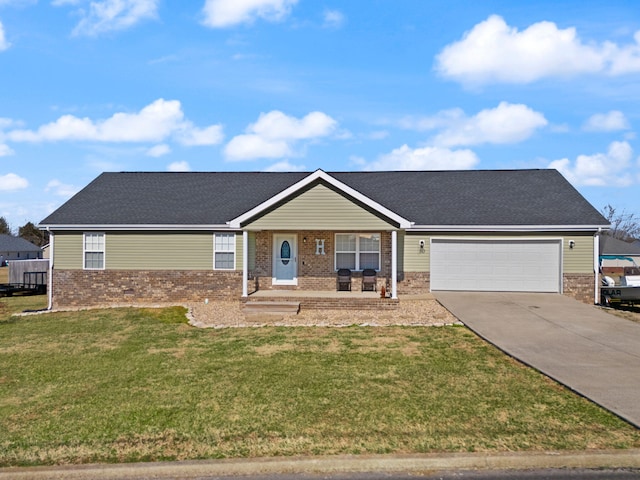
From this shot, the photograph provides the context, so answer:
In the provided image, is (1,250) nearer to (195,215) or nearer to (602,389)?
(195,215)

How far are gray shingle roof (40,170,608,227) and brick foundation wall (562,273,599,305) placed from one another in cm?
210

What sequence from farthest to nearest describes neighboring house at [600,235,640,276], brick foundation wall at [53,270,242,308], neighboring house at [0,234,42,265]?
neighboring house at [0,234,42,265] → neighboring house at [600,235,640,276] → brick foundation wall at [53,270,242,308]

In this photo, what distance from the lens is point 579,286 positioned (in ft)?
60.0

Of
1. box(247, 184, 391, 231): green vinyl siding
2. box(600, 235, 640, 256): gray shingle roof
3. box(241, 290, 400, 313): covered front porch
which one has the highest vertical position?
box(247, 184, 391, 231): green vinyl siding

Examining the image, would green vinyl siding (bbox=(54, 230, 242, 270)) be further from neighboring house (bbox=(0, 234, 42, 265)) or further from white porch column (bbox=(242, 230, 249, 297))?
neighboring house (bbox=(0, 234, 42, 265))

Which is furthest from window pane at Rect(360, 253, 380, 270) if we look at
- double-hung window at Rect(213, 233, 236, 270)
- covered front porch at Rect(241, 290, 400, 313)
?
double-hung window at Rect(213, 233, 236, 270)

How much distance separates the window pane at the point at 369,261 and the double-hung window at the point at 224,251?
206 inches

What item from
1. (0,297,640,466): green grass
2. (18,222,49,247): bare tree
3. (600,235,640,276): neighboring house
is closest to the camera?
(0,297,640,466): green grass

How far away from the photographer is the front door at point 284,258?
1938cm

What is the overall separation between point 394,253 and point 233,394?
34.5 ft

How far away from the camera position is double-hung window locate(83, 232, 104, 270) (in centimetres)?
1939

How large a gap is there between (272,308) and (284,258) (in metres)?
3.93

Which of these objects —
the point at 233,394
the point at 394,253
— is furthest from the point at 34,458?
the point at 394,253

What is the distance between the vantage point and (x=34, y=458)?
212 inches
